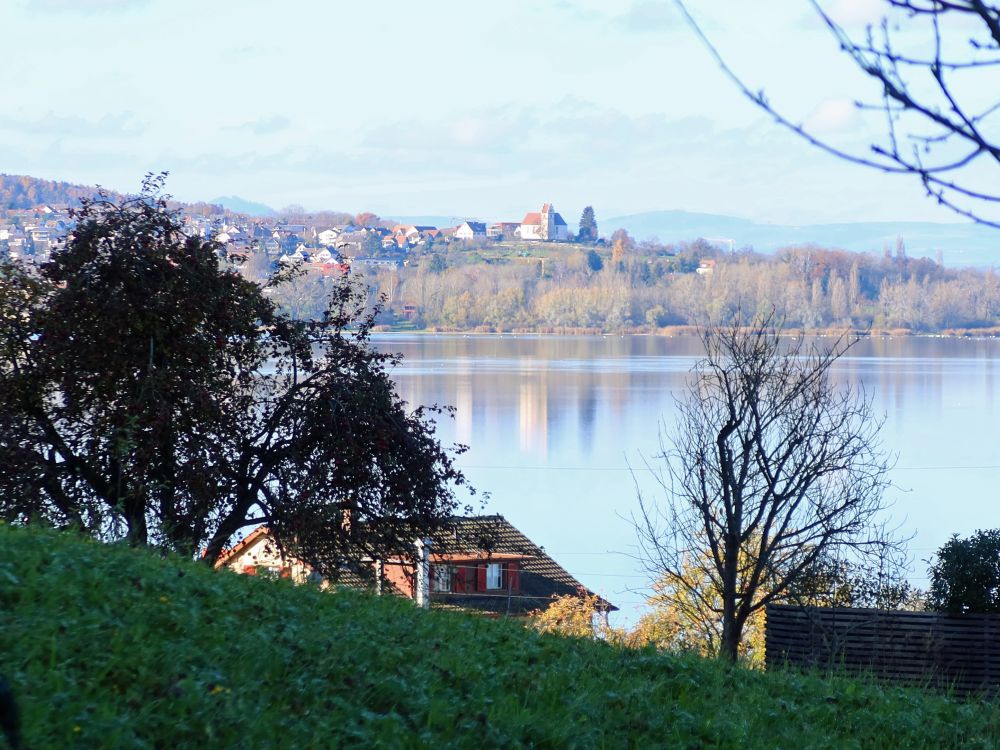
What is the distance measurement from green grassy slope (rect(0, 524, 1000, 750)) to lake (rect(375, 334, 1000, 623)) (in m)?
11.0

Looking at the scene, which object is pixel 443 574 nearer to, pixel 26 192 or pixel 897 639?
pixel 897 639

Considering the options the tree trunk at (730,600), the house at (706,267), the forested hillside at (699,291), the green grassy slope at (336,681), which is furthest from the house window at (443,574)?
the house at (706,267)

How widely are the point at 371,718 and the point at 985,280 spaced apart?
111m

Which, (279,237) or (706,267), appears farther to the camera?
(706,267)

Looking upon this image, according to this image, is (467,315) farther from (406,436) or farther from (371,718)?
(371,718)

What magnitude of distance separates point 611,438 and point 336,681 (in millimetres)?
45227

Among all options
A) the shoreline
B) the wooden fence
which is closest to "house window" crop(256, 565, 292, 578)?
the wooden fence

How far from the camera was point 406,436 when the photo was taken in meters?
13.4

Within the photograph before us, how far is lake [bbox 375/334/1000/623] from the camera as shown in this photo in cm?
3459

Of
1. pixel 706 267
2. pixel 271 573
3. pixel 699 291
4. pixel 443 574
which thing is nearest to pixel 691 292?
pixel 699 291

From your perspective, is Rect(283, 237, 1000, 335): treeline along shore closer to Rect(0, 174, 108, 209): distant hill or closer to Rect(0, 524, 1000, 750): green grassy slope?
Rect(0, 174, 108, 209): distant hill

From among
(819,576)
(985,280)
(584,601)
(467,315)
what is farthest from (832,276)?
(819,576)

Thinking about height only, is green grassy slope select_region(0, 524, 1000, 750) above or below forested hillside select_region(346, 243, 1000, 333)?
below

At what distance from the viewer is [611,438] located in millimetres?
50031
